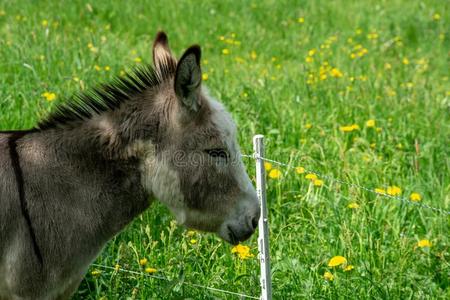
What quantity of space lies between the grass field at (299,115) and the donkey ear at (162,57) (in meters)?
1.00

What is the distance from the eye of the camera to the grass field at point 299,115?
3.95m

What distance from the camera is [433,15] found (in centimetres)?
1024

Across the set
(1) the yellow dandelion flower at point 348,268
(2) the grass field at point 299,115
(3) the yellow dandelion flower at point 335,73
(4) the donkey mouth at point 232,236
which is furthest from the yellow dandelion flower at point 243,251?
(3) the yellow dandelion flower at point 335,73

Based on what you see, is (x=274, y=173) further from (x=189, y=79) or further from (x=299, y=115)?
(x=189, y=79)

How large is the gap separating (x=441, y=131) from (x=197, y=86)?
3.54 metres

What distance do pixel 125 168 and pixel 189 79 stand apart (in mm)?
445

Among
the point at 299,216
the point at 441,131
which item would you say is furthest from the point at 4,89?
the point at 441,131

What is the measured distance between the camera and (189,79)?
9.14 ft

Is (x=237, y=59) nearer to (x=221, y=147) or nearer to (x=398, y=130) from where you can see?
(x=398, y=130)

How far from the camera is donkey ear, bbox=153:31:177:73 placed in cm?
299

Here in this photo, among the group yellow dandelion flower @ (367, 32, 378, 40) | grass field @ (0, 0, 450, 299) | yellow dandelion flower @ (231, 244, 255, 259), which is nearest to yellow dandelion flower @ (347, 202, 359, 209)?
grass field @ (0, 0, 450, 299)

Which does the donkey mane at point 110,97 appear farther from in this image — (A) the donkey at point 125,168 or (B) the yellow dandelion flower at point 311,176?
(B) the yellow dandelion flower at point 311,176

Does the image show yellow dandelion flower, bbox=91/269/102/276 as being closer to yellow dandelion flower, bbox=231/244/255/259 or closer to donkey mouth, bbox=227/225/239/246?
yellow dandelion flower, bbox=231/244/255/259

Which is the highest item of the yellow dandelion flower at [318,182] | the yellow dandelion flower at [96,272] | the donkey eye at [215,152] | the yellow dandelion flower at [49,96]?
the yellow dandelion flower at [49,96]
